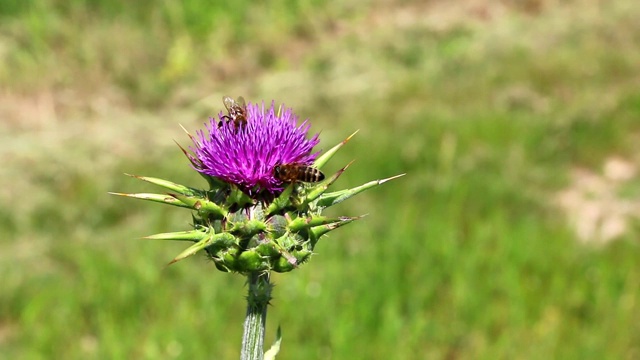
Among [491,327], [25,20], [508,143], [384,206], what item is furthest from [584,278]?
[25,20]

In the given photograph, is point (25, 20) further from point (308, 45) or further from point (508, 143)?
point (508, 143)

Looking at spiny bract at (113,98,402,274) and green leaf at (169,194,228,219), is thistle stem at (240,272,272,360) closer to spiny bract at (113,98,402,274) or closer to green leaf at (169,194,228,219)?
spiny bract at (113,98,402,274)

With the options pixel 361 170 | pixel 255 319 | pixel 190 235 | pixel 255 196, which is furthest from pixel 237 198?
pixel 361 170

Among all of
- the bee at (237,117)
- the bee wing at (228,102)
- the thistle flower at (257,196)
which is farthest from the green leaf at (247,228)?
the bee wing at (228,102)

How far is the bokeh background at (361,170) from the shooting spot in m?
4.71

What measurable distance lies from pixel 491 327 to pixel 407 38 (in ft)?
23.0

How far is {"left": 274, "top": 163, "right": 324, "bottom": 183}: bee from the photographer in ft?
6.51

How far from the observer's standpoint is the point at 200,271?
18.6 ft

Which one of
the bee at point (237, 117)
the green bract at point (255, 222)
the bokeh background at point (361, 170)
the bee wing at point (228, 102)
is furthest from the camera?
the bokeh background at point (361, 170)

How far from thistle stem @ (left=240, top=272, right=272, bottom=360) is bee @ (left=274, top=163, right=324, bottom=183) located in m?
0.28

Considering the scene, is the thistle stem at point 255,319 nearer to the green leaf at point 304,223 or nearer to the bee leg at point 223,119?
the green leaf at point 304,223

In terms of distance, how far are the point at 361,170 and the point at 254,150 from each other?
5158 mm

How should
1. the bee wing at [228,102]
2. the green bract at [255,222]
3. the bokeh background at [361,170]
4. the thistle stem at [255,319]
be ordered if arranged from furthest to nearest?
the bokeh background at [361,170], the bee wing at [228,102], the green bract at [255,222], the thistle stem at [255,319]

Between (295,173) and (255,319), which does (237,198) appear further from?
(255,319)
